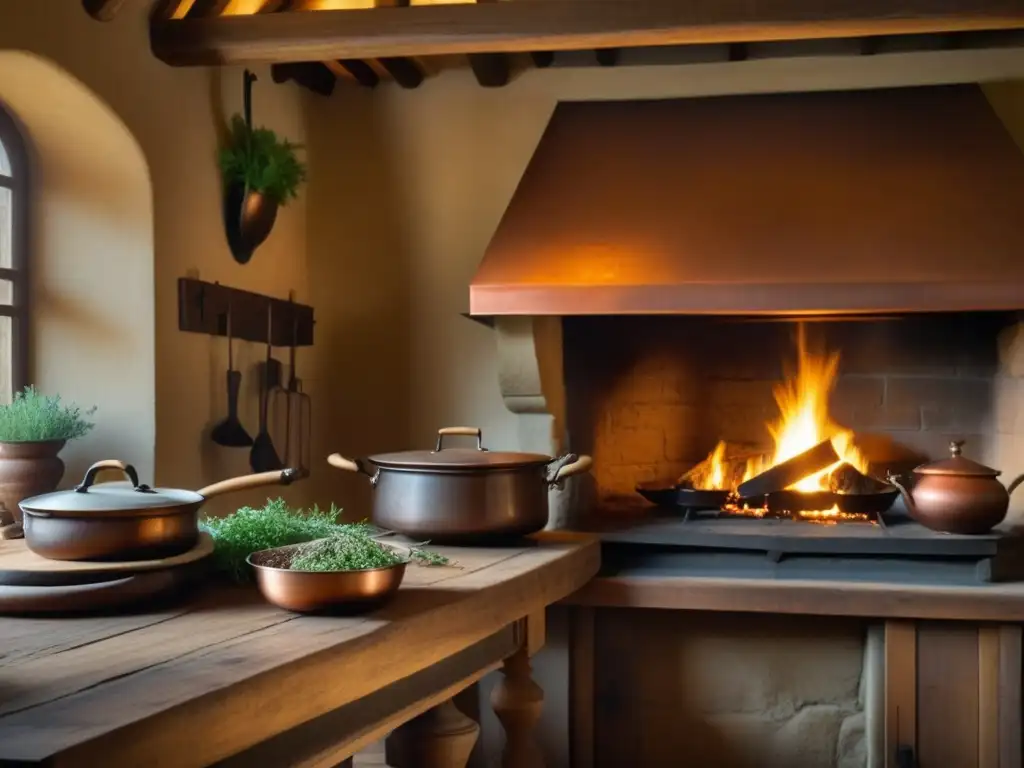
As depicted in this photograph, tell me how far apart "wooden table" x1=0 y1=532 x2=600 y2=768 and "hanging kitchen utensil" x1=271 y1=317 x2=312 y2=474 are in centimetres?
118

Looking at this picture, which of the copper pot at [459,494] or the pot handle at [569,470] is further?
the pot handle at [569,470]

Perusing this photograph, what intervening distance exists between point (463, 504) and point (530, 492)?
17 centimetres

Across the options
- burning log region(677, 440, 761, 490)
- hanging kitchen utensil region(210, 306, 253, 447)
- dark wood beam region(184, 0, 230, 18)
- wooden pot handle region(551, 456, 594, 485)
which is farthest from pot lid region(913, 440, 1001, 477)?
dark wood beam region(184, 0, 230, 18)

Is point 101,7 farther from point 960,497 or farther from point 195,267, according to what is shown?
point 960,497

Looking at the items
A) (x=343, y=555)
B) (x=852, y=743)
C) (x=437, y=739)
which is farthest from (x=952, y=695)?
(x=343, y=555)

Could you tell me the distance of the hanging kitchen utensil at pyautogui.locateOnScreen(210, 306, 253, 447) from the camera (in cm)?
282

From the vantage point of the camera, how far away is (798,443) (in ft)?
10.9

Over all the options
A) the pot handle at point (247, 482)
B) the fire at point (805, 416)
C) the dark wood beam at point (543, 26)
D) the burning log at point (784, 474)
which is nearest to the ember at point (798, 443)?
the fire at point (805, 416)

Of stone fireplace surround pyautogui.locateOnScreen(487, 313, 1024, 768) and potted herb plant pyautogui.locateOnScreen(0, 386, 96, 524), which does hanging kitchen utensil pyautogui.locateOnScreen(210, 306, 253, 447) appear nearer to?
potted herb plant pyautogui.locateOnScreen(0, 386, 96, 524)

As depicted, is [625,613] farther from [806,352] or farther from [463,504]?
[806,352]

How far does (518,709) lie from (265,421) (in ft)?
3.89

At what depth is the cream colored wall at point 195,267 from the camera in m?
2.51

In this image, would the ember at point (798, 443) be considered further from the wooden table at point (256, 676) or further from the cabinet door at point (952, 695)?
the wooden table at point (256, 676)

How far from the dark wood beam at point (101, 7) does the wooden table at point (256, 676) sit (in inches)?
53.9
